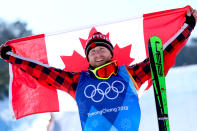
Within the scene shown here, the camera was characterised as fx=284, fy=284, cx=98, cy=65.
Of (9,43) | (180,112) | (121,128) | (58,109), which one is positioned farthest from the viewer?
(180,112)

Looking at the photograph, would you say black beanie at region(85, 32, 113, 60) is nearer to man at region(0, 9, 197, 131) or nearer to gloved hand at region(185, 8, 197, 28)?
man at region(0, 9, 197, 131)

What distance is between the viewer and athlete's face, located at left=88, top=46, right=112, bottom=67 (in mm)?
2570

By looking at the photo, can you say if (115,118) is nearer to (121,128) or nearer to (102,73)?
(121,128)

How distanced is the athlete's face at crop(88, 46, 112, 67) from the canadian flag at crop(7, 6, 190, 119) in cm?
65

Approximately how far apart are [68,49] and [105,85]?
1051 millimetres

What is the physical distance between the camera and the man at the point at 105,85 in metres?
2.45

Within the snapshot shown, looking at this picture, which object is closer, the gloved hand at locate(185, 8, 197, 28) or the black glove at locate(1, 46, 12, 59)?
the gloved hand at locate(185, 8, 197, 28)

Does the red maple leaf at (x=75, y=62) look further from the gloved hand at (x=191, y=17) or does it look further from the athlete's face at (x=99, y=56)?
the gloved hand at (x=191, y=17)

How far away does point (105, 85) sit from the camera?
8.20 ft

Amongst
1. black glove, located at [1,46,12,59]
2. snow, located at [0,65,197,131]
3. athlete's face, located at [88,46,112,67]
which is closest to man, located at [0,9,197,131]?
athlete's face, located at [88,46,112,67]

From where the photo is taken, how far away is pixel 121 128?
2.41 metres

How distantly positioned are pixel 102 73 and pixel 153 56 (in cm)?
48

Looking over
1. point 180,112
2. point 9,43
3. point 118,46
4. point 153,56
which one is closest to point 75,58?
point 118,46

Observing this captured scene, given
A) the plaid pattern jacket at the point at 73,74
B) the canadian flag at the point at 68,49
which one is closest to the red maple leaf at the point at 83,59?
the canadian flag at the point at 68,49
